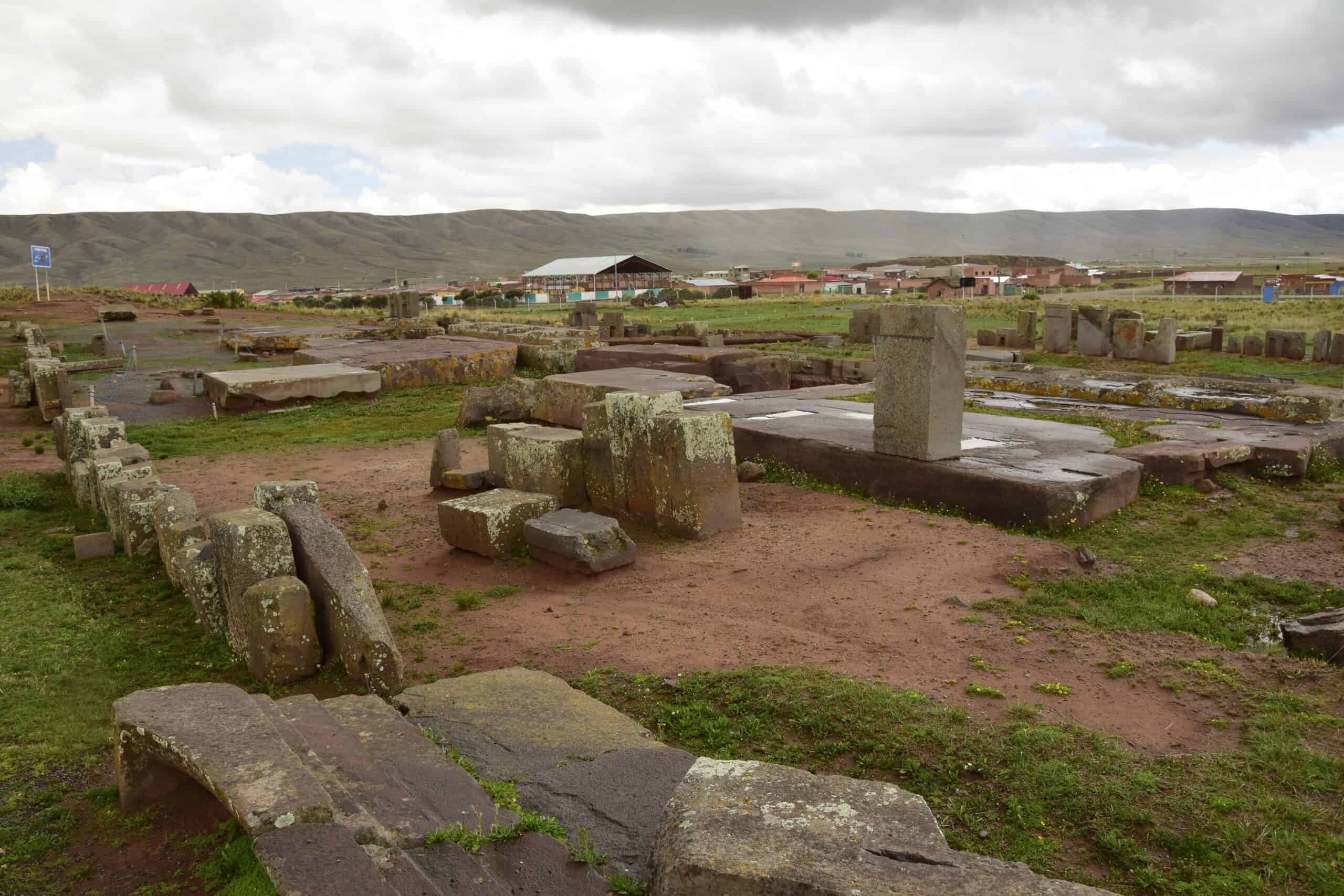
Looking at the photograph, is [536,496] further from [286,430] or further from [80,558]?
[286,430]

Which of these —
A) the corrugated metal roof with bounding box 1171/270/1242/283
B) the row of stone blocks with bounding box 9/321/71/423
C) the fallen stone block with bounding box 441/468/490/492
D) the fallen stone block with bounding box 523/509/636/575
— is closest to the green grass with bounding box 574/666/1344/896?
the fallen stone block with bounding box 523/509/636/575

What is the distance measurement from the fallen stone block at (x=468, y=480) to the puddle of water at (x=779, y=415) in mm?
3773

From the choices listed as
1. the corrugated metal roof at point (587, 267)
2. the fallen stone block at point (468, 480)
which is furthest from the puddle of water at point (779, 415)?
the corrugated metal roof at point (587, 267)

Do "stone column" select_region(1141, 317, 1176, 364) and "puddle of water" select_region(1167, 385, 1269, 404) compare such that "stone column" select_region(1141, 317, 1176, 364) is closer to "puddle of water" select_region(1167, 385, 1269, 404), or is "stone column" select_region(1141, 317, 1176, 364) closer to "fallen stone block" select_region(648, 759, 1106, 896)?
"puddle of water" select_region(1167, 385, 1269, 404)

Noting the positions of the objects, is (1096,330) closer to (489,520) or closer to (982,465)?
(982,465)

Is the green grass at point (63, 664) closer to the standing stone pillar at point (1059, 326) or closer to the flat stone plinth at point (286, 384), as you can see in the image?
the flat stone plinth at point (286, 384)

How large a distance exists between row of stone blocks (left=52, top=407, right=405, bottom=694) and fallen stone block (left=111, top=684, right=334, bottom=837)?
125 cm

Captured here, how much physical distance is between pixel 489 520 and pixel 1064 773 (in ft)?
16.9

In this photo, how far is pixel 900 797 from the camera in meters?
3.39

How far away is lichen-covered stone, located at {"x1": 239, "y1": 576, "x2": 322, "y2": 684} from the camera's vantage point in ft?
17.6

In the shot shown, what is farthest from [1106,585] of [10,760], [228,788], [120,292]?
[120,292]

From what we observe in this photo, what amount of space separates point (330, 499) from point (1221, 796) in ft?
28.8

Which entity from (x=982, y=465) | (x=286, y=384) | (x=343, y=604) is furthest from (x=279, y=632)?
(x=286, y=384)

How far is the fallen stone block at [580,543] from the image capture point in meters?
7.59
